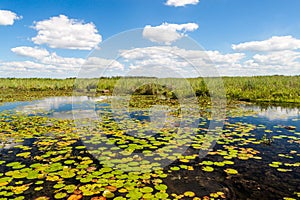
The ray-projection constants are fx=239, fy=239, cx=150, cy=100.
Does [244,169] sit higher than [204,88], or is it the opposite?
[204,88]

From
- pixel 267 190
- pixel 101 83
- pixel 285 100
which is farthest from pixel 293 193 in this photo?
pixel 101 83

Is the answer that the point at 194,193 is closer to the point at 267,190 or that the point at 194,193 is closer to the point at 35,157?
the point at 267,190

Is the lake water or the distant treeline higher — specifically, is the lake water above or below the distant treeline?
below

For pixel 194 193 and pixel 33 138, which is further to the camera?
pixel 33 138

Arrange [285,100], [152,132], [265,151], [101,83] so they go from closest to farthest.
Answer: [265,151] → [152,132] → [285,100] → [101,83]

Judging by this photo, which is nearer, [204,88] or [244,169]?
[244,169]

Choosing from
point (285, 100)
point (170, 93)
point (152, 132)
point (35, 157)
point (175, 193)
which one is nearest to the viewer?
point (175, 193)

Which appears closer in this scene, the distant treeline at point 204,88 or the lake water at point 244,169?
the lake water at point 244,169

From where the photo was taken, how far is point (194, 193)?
11.0ft

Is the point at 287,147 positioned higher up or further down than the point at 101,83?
further down

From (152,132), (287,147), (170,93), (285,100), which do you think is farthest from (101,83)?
(287,147)

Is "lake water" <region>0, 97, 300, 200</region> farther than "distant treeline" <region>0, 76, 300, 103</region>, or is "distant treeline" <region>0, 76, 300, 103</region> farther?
"distant treeline" <region>0, 76, 300, 103</region>

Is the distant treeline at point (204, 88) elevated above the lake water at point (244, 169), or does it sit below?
above

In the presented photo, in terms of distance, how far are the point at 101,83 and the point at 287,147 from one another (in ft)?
83.8
